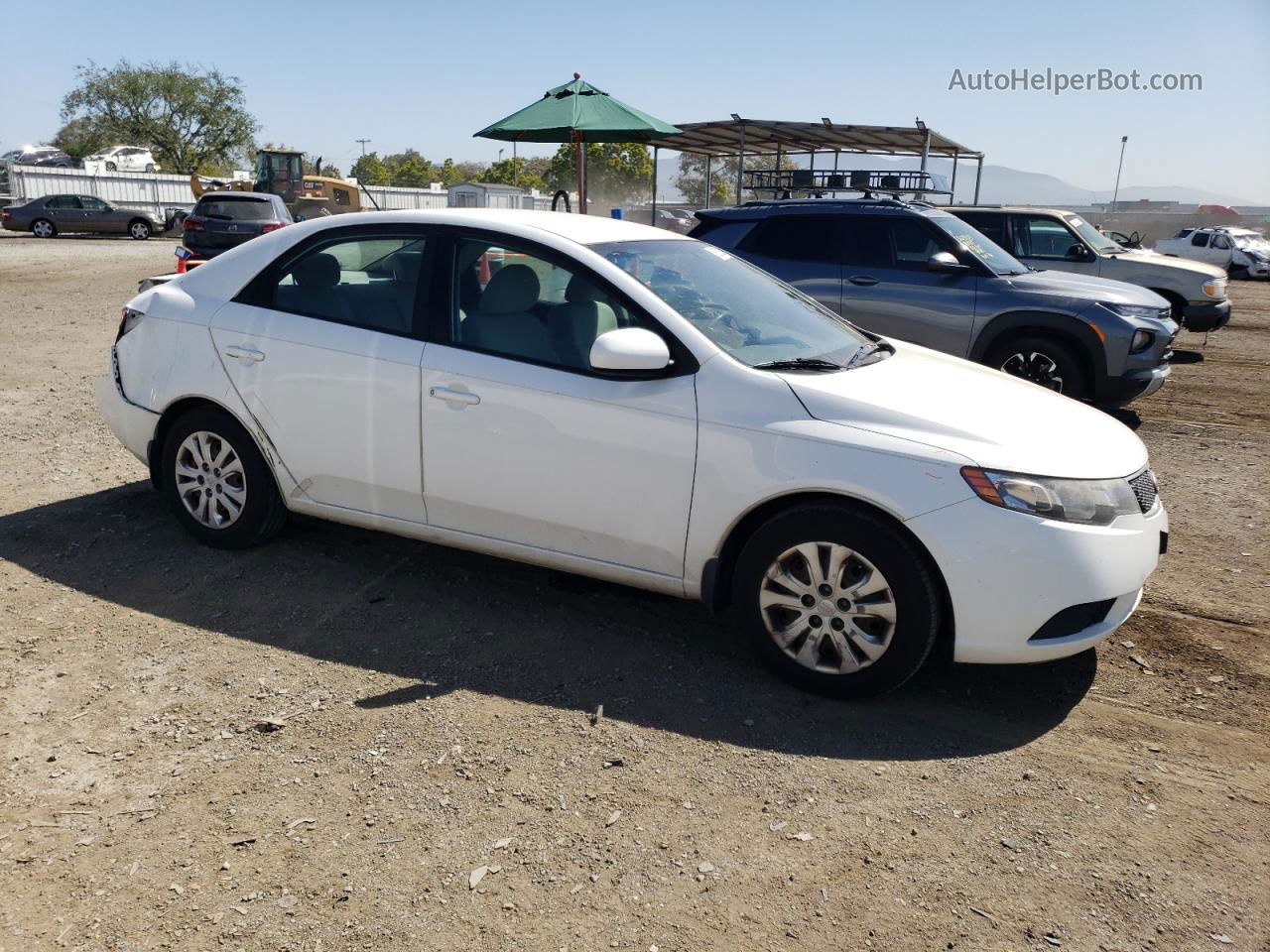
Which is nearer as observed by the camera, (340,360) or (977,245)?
(340,360)

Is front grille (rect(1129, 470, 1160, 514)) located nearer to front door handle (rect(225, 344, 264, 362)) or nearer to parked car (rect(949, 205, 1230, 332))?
front door handle (rect(225, 344, 264, 362))

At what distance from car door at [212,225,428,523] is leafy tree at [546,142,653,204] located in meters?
67.0

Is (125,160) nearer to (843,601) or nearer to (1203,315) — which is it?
(1203,315)

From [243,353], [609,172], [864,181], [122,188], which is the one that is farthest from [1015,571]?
[609,172]

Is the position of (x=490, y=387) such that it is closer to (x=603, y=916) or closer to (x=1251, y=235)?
(x=603, y=916)

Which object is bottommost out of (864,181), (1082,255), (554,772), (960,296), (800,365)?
(554,772)

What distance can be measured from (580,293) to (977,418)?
158 centimetres

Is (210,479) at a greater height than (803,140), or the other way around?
(803,140)

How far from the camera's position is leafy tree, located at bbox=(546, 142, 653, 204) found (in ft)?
237

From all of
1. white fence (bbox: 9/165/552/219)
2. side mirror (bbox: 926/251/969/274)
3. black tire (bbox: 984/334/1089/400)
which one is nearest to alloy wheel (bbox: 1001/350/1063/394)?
black tire (bbox: 984/334/1089/400)

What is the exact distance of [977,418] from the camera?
3.70 m

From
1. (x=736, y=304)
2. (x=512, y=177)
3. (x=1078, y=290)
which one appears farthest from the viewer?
(x=512, y=177)

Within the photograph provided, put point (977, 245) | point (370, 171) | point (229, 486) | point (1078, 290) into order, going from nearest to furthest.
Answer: point (229, 486) → point (1078, 290) → point (977, 245) → point (370, 171)

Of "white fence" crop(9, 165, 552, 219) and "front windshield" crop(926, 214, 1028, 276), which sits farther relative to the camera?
"white fence" crop(9, 165, 552, 219)
